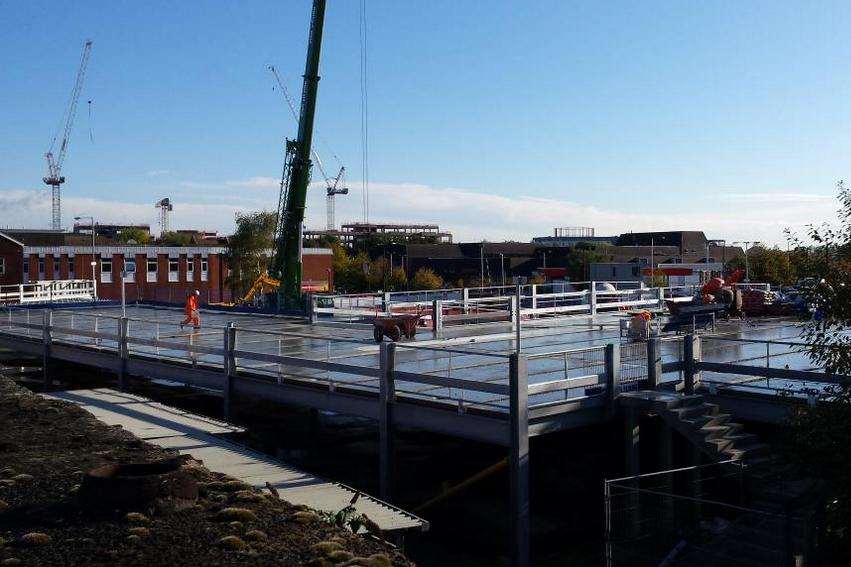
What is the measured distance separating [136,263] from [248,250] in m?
11.2

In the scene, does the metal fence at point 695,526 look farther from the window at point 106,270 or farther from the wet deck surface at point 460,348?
A: the window at point 106,270

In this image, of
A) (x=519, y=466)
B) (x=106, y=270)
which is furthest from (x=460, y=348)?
(x=106, y=270)

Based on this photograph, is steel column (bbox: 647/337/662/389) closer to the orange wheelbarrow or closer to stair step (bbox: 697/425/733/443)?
stair step (bbox: 697/425/733/443)

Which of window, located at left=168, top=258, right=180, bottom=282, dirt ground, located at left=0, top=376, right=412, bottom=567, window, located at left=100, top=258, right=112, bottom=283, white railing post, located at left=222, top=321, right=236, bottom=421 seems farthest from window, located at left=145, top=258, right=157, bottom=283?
dirt ground, located at left=0, top=376, right=412, bottom=567

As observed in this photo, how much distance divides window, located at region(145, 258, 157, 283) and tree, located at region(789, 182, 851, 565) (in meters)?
82.1

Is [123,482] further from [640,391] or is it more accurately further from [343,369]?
[640,391]

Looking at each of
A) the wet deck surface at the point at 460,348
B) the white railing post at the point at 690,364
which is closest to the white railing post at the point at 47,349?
the wet deck surface at the point at 460,348

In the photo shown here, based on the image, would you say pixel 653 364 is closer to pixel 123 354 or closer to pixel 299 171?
pixel 123 354

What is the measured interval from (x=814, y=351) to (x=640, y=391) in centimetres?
509

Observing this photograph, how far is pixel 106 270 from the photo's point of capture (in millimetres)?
84562

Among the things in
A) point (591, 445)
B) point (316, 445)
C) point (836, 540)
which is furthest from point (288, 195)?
point (836, 540)

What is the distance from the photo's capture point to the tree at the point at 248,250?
90625mm

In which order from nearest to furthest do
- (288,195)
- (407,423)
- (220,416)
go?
1. (407,423)
2. (220,416)
3. (288,195)

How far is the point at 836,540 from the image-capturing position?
10938 mm
